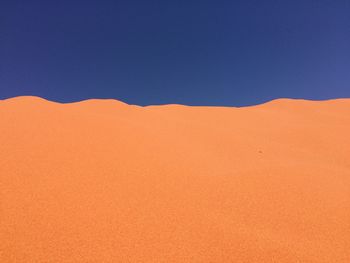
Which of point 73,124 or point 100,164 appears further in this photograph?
point 73,124

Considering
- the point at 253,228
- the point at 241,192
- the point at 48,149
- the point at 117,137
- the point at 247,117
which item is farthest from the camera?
the point at 247,117

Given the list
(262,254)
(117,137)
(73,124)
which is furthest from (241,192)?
(73,124)

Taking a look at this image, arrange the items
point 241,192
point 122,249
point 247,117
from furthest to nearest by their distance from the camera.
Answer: point 247,117
point 241,192
point 122,249

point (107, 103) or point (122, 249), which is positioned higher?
point (107, 103)

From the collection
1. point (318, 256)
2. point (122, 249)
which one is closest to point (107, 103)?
point (122, 249)

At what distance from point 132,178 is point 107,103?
468cm

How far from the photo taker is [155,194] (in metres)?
3.33

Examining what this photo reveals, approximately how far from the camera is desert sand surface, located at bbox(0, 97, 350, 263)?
8.14 ft

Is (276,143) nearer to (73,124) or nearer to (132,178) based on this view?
(132,178)

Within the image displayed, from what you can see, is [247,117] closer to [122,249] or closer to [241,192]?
[241,192]

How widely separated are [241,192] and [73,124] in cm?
327

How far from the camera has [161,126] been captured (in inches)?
241

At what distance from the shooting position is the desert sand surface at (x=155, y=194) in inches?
97.7

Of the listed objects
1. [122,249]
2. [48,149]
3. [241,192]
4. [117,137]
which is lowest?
[122,249]
